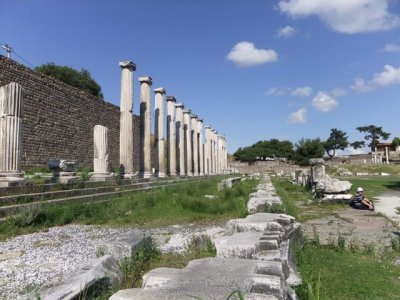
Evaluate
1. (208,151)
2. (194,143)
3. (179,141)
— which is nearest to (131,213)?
(179,141)

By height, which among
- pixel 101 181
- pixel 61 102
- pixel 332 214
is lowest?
pixel 332 214

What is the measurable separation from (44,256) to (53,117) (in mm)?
16232

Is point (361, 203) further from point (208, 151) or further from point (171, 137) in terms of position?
point (208, 151)

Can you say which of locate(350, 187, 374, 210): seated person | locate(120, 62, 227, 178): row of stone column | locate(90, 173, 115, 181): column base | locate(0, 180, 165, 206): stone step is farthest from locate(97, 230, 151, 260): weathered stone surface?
locate(120, 62, 227, 178): row of stone column

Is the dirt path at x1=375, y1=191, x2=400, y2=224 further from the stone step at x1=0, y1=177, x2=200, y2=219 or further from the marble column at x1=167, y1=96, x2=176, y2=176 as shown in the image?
the marble column at x1=167, y1=96, x2=176, y2=176

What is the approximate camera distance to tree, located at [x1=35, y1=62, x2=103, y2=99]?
40.4 meters

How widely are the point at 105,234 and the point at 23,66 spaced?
1353 cm

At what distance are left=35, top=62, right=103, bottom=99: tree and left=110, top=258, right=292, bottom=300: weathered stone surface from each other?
4071 cm

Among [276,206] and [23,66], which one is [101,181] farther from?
[23,66]

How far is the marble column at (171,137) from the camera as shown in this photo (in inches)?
909

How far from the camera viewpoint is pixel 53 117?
19.5 metres

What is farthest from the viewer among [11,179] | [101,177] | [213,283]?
[101,177]

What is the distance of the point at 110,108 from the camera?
2670 centimetres

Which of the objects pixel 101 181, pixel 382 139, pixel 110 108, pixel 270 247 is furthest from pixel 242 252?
pixel 382 139
